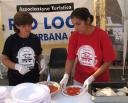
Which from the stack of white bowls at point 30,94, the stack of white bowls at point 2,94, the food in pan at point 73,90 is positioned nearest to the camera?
the stack of white bowls at point 30,94

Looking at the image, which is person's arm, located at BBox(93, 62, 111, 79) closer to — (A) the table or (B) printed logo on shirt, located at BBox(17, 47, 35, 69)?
(A) the table

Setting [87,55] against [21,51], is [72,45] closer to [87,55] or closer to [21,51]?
[87,55]

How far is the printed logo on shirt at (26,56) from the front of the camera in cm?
237

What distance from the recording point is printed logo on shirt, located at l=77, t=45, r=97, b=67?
224cm

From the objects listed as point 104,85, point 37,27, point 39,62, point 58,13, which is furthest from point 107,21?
point 104,85

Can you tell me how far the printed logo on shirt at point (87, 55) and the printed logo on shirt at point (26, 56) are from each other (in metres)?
0.40

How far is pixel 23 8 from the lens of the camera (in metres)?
3.64

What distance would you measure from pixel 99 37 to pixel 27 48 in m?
0.60

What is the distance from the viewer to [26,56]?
238 cm

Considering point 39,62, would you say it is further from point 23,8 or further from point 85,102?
point 23,8

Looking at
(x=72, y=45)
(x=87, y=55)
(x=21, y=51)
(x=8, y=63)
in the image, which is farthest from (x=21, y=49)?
(x=87, y=55)

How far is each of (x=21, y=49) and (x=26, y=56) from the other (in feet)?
0.23

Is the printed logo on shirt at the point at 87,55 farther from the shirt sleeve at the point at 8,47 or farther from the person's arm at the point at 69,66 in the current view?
the shirt sleeve at the point at 8,47

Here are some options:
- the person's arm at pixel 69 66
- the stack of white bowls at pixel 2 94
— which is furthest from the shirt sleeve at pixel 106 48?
the stack of white bowls at pixel 2 94
